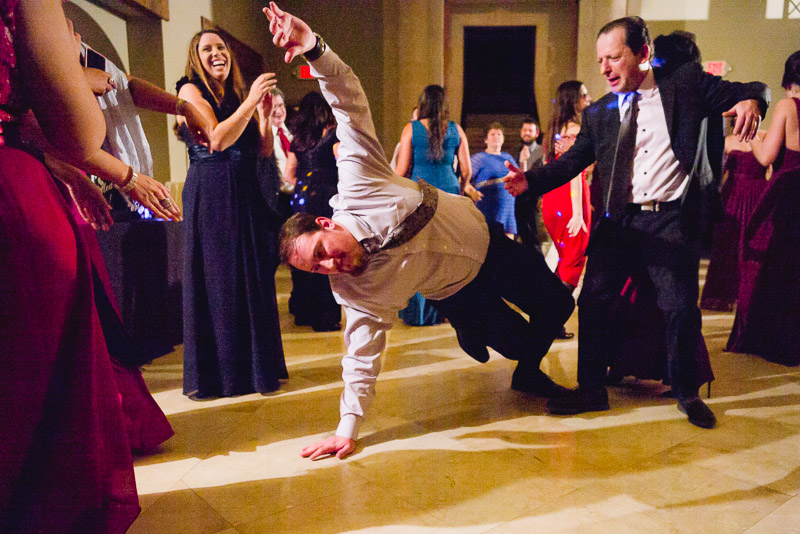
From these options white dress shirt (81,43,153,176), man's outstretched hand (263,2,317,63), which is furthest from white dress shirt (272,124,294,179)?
man's outstretched hand (263,2,317,63)

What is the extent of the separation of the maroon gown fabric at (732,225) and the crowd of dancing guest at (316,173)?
94.9 inches

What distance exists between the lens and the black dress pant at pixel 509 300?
2113 mm

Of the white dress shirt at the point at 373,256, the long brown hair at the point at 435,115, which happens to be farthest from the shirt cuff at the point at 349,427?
the long brown hair at the point at 435,115

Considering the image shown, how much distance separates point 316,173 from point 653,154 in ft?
6.71

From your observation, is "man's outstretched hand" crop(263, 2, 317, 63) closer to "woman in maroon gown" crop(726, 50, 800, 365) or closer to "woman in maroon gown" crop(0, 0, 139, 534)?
"woman in maroon gown" crop(0, 0, 139, 534)

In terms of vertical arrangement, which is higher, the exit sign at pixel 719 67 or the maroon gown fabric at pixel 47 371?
the exit sign at pixel 719 67

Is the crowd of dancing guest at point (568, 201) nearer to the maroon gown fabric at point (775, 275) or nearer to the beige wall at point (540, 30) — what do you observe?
the maroon gown fabric at point (775, 275)

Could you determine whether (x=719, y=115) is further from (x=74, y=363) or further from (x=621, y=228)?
(x=74, y=363)

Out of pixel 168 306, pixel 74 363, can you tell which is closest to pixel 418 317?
pixel 168 306

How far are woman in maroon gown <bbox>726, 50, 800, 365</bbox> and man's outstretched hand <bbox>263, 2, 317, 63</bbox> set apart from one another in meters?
2.37

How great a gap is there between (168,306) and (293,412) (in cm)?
137

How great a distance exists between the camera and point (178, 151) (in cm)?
496

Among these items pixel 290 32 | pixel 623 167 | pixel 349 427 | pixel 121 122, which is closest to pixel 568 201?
pixel 623 167

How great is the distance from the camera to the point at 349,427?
1817 mm
